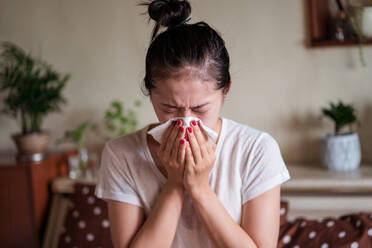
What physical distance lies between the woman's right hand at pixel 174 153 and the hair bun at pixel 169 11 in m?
0.27

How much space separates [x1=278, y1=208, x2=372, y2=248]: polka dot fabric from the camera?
51.2 inches

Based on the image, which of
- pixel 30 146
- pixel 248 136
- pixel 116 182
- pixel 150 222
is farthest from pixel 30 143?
pixel 248 136

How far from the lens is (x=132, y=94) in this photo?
6.49 feet

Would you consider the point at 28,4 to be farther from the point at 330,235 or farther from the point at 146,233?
the point at 330,235

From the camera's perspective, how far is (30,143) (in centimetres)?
181

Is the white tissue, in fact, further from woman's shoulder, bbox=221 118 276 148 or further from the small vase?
the small vase

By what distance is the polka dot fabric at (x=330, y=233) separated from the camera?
51.2 inches

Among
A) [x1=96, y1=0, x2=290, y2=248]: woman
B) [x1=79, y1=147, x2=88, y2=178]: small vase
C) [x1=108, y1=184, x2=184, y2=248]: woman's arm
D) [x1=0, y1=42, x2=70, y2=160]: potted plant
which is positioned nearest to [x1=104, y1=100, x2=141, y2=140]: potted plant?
[x1=79, y1=147, x2=88, y2=178]: small vase

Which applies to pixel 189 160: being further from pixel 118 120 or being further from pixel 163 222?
pixel 118 120

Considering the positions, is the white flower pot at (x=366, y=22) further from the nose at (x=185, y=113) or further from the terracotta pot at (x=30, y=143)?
the terracotta pot at (x=30, y=143)

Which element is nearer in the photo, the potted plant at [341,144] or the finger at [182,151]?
the finger at [182,151]

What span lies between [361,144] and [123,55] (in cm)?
123

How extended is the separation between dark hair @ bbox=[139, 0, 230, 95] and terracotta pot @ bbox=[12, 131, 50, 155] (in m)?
1.04

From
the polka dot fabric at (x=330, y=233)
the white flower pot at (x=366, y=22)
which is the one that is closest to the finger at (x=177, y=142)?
the polka dot fabric at (x=330, y=233)
